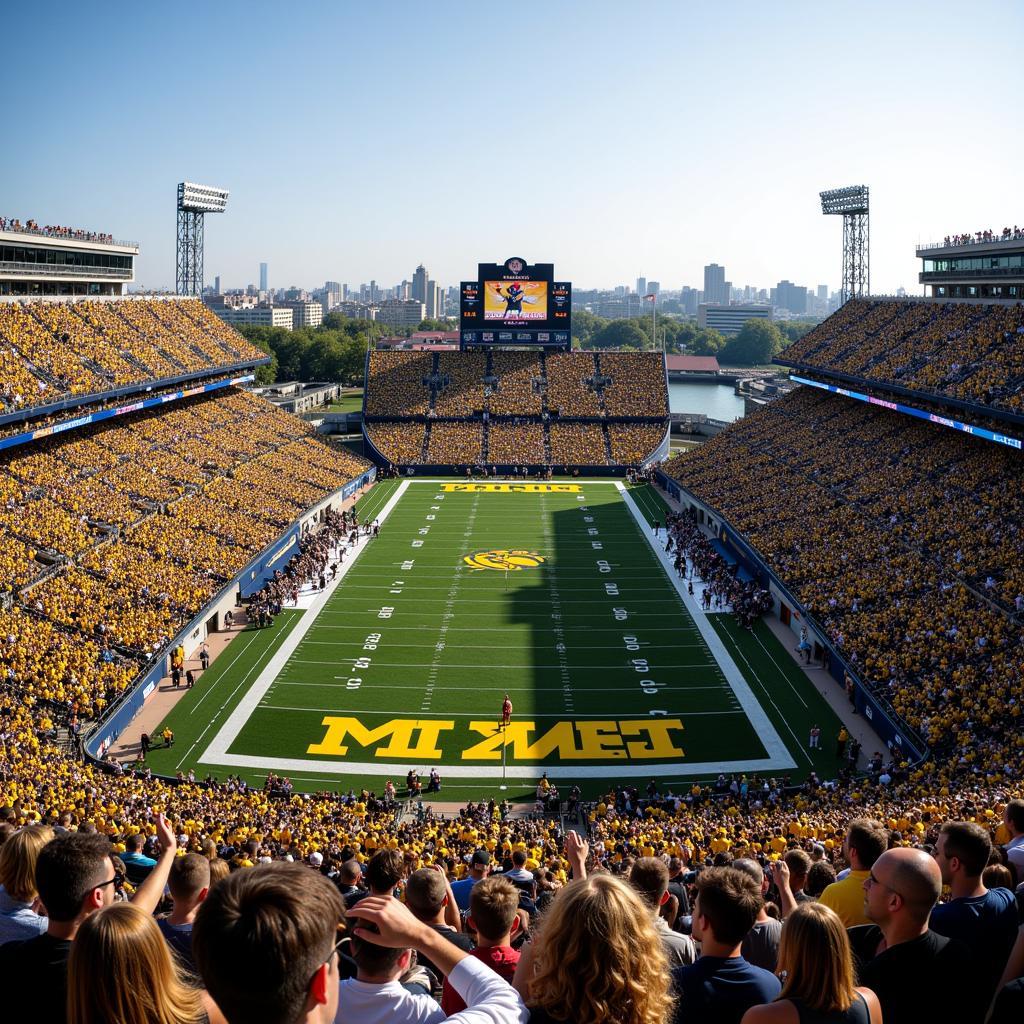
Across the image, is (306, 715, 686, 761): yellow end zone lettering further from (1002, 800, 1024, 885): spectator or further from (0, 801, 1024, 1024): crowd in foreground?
(0, 801, 1024, 1024): crowd in foreground

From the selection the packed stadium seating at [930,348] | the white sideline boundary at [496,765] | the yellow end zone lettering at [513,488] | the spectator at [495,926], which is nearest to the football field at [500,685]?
the white sideline boundary at [496,765]

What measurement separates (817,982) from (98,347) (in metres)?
46.8

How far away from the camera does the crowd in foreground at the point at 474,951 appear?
284 cm

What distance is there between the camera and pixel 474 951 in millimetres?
4969

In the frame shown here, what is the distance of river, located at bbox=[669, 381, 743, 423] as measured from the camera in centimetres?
10857

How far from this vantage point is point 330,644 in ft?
105

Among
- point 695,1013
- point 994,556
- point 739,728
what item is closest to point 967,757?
point 739,728

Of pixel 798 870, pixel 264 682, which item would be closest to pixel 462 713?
pixel 264 682

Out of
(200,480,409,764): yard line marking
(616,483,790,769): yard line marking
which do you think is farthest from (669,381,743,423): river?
(200,480,409,764): yard line marking

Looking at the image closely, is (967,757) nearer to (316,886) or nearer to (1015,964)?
(1015,964)

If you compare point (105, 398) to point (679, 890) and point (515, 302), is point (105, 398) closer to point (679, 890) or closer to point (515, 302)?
point (515, 302)

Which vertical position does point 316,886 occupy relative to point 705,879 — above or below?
above

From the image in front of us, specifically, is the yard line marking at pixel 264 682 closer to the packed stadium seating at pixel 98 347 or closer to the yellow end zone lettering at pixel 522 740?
the yellow end zone lettering at pixel 522 740

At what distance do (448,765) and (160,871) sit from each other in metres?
19.8
